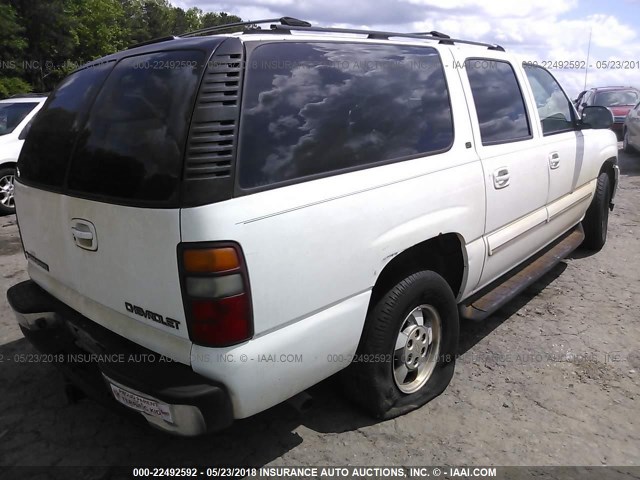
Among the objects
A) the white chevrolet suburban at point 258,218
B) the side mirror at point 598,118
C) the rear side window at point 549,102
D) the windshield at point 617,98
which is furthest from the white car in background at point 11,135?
the windshield at point 617,98

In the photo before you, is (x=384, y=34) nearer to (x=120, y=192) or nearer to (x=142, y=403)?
(x=120, y=192)

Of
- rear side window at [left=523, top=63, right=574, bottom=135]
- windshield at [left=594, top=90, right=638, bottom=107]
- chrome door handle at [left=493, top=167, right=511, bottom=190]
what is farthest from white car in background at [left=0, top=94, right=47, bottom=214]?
windshield at [left=594, top=90, right=638, bottom=107]

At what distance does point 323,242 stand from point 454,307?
1.19 m

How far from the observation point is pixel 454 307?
10.0ft

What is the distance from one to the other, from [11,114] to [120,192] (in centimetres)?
728

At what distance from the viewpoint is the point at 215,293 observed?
1.97 metres

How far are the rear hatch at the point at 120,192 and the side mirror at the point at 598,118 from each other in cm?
376

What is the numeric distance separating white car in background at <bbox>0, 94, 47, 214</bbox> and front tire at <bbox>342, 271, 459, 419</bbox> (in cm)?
658

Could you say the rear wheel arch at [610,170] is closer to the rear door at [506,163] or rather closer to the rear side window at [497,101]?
the rear door at [506,163]

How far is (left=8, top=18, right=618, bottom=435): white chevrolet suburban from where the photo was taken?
6.62 feet

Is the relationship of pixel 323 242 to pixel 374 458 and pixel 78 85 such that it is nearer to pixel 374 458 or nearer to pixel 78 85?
pixel 374 458

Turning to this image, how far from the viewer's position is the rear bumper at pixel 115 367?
2.03 m

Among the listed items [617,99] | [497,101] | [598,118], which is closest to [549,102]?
[598,118]

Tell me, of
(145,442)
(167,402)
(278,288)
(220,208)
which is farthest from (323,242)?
(145,442)
